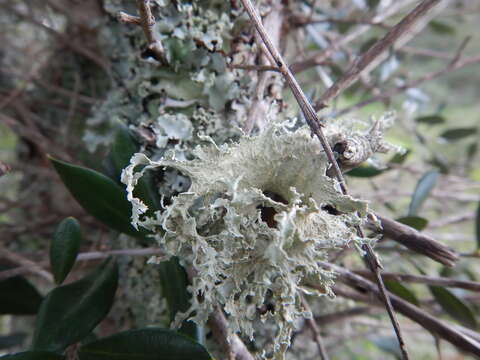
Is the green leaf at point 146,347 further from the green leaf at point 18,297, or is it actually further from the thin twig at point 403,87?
the thin twig at point 403,87

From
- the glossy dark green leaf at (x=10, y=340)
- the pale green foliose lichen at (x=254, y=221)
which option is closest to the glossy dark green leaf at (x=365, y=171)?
the pale green foliose lichen at (x=254, y=221)

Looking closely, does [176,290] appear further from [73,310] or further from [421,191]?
[421,191]

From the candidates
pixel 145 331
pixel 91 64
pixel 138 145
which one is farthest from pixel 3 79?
pixel 145 331

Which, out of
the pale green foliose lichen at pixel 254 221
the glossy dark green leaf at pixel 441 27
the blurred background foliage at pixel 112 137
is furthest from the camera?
the glossy dark green leaf at pixel 441 27

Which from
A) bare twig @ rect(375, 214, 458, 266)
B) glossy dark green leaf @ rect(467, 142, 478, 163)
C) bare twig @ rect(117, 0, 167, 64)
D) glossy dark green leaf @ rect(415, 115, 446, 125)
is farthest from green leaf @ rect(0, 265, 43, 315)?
glossy dark green leaf @ rect(467, 142, 478, 163)

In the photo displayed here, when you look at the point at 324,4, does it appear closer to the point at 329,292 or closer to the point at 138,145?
the point at 138,145
